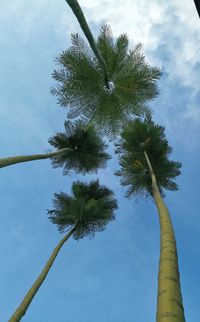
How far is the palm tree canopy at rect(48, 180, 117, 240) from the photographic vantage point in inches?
673

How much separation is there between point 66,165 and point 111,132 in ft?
7.97

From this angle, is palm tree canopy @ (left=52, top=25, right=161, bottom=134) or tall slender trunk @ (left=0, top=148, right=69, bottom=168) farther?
palm tree canopy @ (left=52, top=25, right=161, bottom=134)

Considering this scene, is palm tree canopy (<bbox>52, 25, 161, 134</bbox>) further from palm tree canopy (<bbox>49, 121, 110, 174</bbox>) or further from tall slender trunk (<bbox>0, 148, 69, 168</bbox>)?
tall slender trunk (<bbox>0, 148, 69, 168</bbox>)

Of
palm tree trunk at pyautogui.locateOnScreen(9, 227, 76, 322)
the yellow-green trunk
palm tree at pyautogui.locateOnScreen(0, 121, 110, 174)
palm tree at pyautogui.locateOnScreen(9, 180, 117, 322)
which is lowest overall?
the yellow-green trunk

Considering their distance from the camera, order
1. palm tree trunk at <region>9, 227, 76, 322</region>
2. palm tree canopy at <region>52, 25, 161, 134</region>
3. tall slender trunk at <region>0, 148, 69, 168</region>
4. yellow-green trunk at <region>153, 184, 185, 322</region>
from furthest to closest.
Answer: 1. palm tree canopy at <region>52, 25, 161, 134</region>
2. tall slender trunk at <region>0, 148, 69, 168</region>
3. palm tree trunk at <region>9, 227, 76, 322</region>
4. yellow-green trunk at <region>153, 184, 185, 322</region>

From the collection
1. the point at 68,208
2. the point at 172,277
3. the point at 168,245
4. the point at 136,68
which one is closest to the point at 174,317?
the point at 172,277

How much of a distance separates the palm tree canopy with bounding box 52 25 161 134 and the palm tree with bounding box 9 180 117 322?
2657 millimetres

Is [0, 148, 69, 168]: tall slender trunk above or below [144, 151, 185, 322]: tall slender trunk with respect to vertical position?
above

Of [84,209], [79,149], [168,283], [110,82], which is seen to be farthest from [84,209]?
[168,283]

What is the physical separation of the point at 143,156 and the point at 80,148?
268 centimetres

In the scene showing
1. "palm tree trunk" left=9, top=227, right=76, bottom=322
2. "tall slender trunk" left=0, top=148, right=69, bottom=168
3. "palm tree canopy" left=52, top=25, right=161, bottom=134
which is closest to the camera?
"palm tree trunk" left=9, top=227, right=76, bottom=322

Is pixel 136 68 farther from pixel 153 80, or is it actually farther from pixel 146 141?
pixel 146 141

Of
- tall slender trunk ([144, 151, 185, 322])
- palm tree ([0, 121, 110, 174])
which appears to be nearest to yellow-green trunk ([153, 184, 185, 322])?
tall slender trunk ([144, 151, 185, 322])

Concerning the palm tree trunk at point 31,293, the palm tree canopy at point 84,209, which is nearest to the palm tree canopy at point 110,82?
the palm tree canopy at point 84,209
